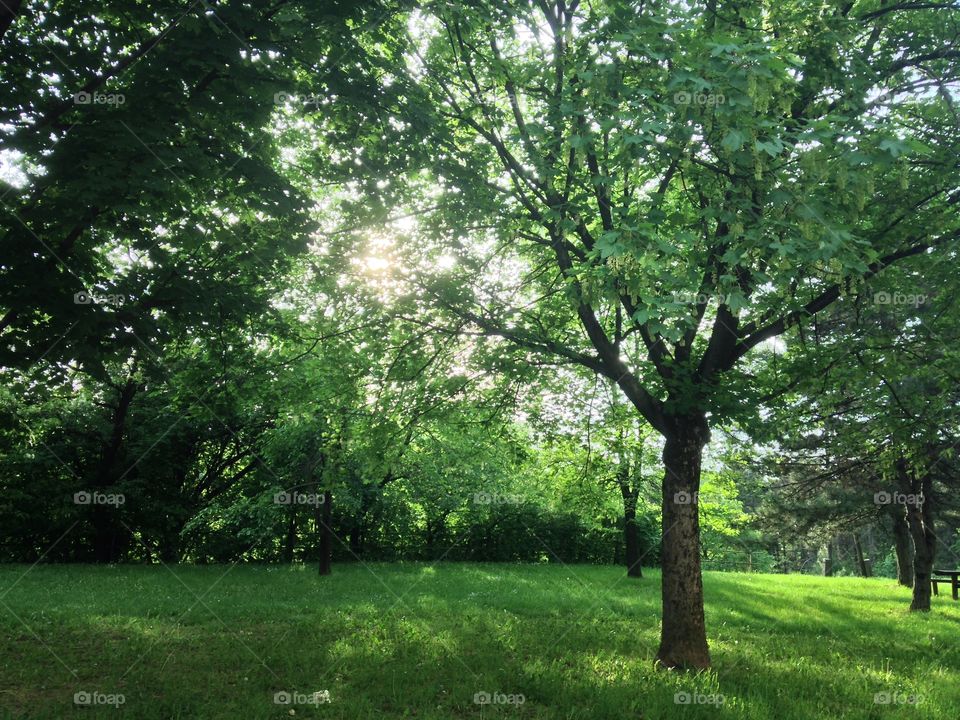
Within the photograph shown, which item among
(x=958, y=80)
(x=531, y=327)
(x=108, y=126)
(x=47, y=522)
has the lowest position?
(x=47, y=522)

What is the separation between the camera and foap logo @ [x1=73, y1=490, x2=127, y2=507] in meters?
21.0

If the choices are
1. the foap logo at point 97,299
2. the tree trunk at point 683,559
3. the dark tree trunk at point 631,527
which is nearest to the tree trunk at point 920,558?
the dark tree trunk at point 631,527

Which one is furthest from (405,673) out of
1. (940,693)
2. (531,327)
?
(940,693)

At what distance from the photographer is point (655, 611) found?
1466cm

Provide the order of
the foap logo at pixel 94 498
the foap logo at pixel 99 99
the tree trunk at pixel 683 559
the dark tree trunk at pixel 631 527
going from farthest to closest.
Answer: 1. the dark tree trunk at pixel 631 527
2. the foap logo at pixel 94 498
3. the tree trunk at pixel 683 559
4. the foap logo at pixel 99 99

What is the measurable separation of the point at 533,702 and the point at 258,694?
317cm

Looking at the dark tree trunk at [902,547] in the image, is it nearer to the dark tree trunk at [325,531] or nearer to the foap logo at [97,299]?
the dark tree trunk at [325,531]

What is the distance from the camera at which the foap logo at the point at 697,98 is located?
5289mm

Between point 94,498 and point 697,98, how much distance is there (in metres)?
23.6

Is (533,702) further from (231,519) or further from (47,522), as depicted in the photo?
(47,522)

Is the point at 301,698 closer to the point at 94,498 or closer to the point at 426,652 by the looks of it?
the point at 426,652

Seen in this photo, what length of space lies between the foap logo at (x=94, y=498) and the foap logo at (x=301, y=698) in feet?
55.0

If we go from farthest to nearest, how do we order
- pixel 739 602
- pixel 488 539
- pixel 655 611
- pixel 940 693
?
1. pixel 488 539
2. pixel 739 602
3. pixel 655 611
4. pixel 940 693

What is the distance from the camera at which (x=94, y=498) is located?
71.7 ft
